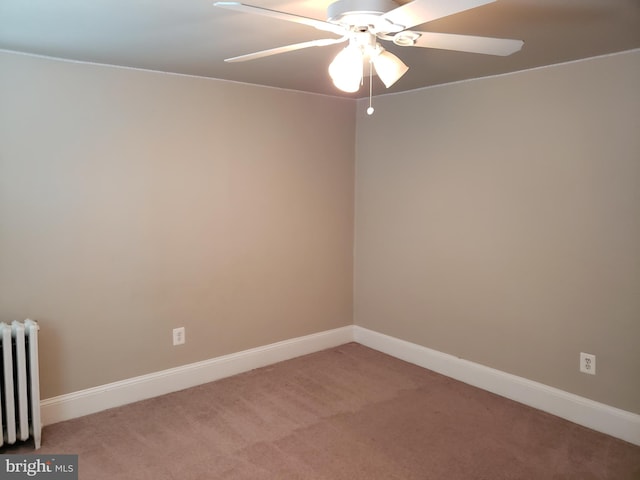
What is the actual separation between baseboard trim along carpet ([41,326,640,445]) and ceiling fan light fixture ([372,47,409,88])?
2.24 m

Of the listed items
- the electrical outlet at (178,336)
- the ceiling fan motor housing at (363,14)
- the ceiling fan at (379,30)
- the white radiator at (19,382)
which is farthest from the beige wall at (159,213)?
the ceiling fan motor housing at (363,14)

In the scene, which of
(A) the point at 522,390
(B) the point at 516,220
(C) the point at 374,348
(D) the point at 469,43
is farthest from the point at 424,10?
(C) the point at 374,348

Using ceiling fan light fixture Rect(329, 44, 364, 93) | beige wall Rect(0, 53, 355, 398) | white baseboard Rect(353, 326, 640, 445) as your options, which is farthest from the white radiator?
white baseboard Rect(353, 326, 640, 445)

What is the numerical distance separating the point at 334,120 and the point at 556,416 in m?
2.70

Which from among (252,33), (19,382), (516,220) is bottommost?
(19,382)

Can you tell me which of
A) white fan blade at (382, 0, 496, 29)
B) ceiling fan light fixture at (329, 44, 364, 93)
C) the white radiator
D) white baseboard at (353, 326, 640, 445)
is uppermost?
white fan blade at (382, 0, 496, 29)

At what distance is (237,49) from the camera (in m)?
2.66

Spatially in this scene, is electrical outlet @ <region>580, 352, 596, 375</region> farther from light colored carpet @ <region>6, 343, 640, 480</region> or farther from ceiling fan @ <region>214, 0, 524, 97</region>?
ceiling fan @ <region>214, 0, 524, 97</region>

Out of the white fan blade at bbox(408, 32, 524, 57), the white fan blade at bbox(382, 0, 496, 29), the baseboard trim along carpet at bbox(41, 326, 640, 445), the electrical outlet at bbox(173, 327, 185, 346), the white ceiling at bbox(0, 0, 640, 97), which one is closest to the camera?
the white fan blade at bbox(382, 0, 496, 29)

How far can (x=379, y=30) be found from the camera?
6.08 feet

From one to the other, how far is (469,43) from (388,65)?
1.10ft

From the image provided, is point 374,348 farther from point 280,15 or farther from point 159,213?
point 280,15

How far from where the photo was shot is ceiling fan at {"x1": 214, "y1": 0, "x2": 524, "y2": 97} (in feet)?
5.15

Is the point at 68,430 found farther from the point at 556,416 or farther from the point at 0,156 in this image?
the point at 556,416
